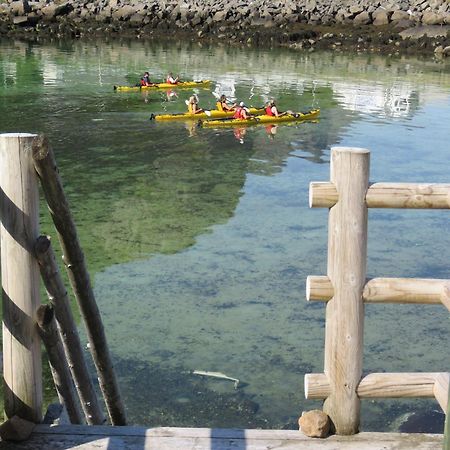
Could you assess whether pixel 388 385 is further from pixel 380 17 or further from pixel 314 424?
pixel 380 17

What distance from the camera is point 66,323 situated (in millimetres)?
4938

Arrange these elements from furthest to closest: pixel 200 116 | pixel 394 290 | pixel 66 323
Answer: pixel 200 116 < pixel 66 323 < pixel 394 290

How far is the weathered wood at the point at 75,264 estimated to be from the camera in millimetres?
4266

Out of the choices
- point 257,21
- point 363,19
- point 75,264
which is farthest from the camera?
point 257,21

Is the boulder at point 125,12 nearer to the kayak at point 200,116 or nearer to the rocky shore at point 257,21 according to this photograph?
the rocky shore at point 257,21

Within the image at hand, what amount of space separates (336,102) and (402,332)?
2285 cm

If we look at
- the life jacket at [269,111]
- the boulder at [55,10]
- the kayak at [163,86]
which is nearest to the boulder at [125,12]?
the boulder at [55,10]

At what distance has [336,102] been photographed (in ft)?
104

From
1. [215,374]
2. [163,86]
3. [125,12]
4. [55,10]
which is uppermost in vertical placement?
[55,10]

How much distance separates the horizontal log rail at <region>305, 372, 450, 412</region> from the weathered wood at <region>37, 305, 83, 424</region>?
150 centimetres

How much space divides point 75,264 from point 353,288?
1.69 metres

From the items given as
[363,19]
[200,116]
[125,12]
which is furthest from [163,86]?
[125,12]

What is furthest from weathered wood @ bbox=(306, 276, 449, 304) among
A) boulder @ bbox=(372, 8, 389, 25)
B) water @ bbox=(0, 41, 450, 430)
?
boulder @ bbox=(372, 8, 389, 25)

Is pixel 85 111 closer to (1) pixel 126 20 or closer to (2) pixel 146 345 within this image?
(2) pixel 146 345
